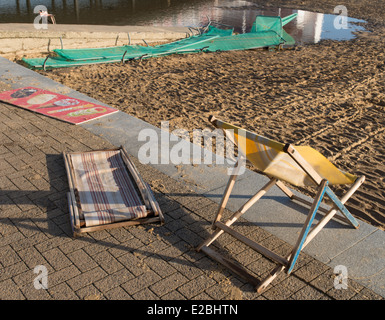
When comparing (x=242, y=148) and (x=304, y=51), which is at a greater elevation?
(x=242, y=148)

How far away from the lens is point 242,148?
3947 mm

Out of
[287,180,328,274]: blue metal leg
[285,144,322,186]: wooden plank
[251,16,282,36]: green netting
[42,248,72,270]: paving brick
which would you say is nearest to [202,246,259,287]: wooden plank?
[287,180,328,274]: blue metal leg

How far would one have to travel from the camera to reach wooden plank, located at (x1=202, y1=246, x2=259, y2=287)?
366 cm

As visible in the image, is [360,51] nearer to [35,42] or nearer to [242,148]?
[35,42]

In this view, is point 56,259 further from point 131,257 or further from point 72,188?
point 72,188

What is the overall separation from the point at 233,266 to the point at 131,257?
2.86 feet

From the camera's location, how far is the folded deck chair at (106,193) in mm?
4324

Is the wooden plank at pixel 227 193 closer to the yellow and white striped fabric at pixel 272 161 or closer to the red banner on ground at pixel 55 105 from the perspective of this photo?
the yellow and white striped fabric at pixel 272 161

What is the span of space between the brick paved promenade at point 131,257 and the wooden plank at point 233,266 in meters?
0.05

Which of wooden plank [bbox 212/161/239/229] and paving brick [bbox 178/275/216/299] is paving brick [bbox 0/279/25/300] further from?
wooden plank [bbox 212/161/239/229]

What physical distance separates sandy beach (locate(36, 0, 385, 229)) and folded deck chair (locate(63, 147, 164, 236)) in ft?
8.23

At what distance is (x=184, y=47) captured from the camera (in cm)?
1423
